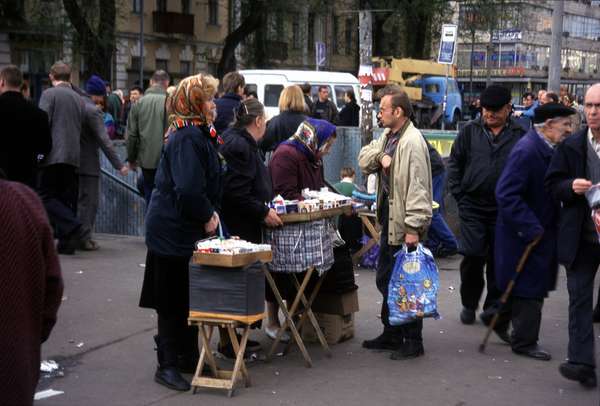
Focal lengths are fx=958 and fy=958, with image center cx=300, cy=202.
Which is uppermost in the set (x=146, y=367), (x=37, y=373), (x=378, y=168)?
(x=378, y=168)

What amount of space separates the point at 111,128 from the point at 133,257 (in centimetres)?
532

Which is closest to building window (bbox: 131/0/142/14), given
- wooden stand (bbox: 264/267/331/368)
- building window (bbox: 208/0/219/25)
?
building window (bbox: 208/0/219/25)

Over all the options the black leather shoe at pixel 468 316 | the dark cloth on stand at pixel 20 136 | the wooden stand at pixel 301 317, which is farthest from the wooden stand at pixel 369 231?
the dark cloth on stand at pixel 20 136

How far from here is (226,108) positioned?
959 centimetres

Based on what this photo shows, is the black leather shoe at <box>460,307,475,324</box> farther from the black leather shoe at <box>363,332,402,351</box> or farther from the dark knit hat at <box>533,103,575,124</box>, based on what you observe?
the dark knit hat at <box>533,103,575,124</box>

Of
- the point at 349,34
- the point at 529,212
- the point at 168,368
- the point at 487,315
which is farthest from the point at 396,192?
the point at 349,34

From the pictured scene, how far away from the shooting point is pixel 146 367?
645cm

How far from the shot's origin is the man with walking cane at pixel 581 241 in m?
5.96

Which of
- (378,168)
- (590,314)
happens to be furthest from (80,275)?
(590,314)

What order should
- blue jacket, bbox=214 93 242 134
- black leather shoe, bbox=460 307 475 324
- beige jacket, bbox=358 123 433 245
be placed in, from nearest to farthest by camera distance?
beige jacket, bbox=358 123 433 245 → black leather shoe, bbox=460 307 475 324 → blue jacket, bbox=214 93 242 134

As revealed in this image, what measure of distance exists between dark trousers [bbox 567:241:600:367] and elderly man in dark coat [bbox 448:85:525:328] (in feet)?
4.35

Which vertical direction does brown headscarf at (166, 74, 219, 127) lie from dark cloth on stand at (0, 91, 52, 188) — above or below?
above

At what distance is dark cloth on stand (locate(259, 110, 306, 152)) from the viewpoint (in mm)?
8414

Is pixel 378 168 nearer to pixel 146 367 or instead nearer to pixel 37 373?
pixel 146 367
